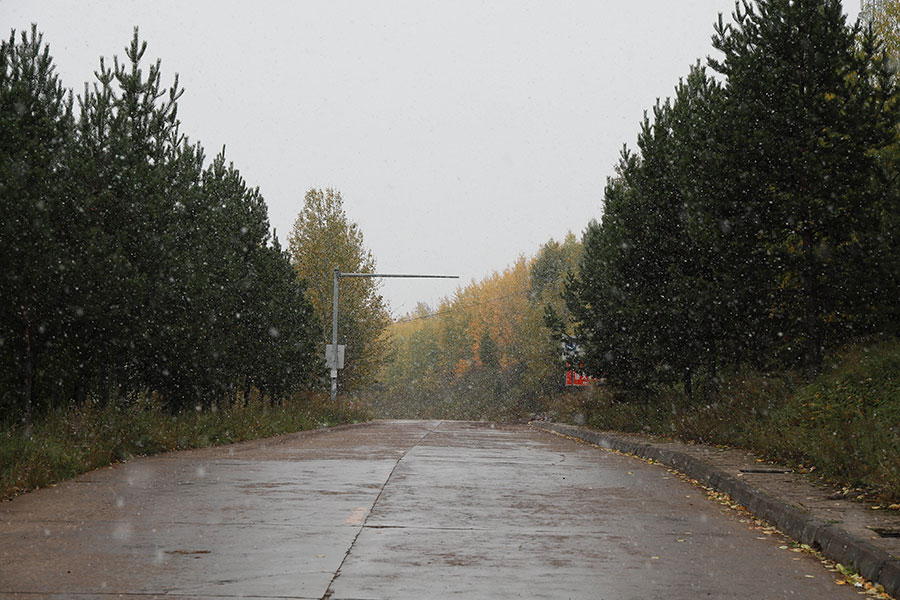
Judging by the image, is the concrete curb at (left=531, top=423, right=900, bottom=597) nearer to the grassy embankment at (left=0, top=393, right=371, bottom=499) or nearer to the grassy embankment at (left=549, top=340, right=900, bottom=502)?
the grassy embankment at (left=549, top=340, right=900, bottom=502)

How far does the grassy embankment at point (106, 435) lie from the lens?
40.9ft

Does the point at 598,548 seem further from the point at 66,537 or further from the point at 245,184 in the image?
the point at 245,184

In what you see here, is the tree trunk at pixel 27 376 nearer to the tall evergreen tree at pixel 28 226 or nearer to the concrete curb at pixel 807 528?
the tall evergreen tree at pixel 28 226

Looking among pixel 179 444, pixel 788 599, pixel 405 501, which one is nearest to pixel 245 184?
pixel 179 444

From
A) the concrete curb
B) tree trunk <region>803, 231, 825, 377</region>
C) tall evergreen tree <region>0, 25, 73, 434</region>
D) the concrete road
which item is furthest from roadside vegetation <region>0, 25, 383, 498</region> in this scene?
tree trunk <region>803, 231, 825, 377</region>

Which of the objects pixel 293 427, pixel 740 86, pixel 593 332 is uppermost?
pixel 740 86

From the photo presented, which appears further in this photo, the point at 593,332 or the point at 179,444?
the point at 593,332

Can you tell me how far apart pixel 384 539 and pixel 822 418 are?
896 centimetres

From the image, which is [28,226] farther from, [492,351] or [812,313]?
[492,351]

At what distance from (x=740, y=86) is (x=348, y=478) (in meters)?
10.6

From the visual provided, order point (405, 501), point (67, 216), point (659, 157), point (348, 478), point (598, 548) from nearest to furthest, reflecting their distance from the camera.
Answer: point (598, 548)
point (405, 501)
point (348, 478)
point (67, 216)
point (659, 157)

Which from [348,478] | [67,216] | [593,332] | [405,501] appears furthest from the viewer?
[593,332]

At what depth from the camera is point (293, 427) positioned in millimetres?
Result: 30750

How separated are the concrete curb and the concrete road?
0.26 metres
